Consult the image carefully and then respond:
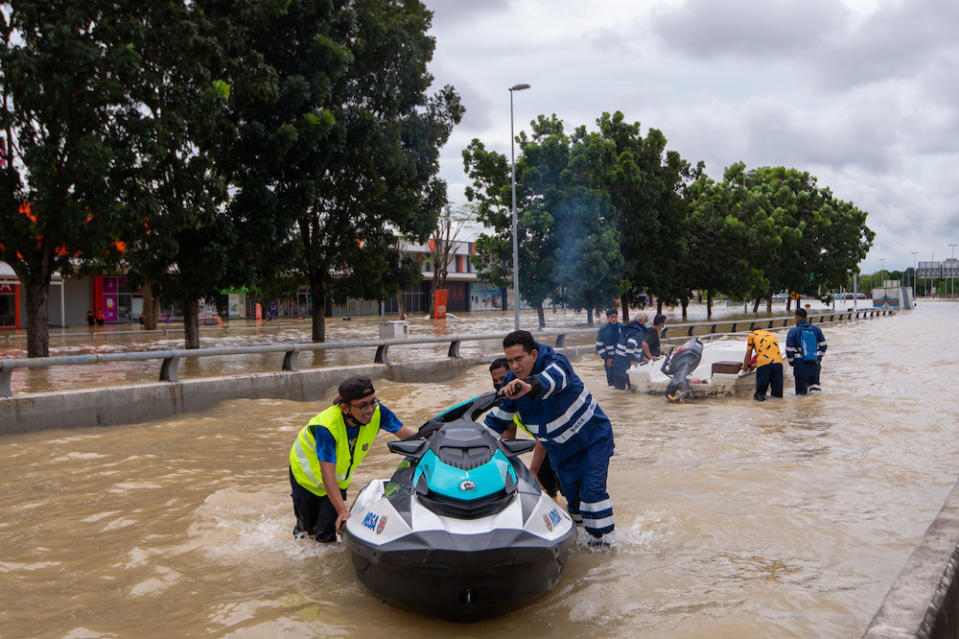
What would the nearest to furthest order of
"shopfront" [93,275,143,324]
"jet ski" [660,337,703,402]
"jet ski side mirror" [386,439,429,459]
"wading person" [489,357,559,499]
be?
"jet ski side mirror" [386,439,429,459] → "wading person" [489,357,559,499] → "jet ski" [660,337,703,402] → "shopfront" [93,275,143,324]

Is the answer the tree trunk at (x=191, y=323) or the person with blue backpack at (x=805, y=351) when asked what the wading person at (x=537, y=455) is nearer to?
the person with blue backpack at (x=805, y=351)

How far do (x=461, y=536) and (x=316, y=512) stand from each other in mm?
1783

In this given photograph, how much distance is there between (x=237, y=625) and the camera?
4.37 m

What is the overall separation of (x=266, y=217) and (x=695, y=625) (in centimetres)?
1702

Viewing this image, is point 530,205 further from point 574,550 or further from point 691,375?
point 574,550

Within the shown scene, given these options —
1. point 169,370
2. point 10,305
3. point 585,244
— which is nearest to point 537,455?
point 169,370

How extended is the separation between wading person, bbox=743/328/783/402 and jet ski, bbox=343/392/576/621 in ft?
30.3

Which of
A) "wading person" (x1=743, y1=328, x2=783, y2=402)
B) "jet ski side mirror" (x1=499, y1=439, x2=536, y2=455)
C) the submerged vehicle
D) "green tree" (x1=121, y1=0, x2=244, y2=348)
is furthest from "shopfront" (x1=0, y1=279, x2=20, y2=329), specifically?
"jet ski side mirror" (x1=499, y1=439, x2=536, y2=455)

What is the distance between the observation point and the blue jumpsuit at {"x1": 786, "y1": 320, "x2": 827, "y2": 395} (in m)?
12.9

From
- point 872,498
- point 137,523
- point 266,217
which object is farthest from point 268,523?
point 266,217

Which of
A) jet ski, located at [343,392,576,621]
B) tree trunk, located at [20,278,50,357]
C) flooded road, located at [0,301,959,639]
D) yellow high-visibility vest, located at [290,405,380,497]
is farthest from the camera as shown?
tree trunk, located at [20,278,50,357]

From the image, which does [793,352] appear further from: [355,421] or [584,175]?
[584,175]

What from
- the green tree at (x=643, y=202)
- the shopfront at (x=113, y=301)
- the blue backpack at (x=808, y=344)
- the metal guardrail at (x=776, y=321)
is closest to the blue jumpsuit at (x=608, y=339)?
the blue backpack at (x=808, y=344)

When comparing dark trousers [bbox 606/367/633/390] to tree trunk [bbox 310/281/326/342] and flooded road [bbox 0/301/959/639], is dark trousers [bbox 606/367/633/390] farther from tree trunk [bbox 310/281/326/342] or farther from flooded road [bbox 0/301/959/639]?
tree trunk [bbox 310/281/326/342]
